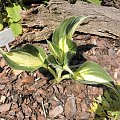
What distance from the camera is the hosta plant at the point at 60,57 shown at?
1.75 m

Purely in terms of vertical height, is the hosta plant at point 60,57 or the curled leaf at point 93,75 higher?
the hosta plant at point 60,57

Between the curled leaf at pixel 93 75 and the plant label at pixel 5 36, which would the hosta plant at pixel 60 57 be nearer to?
the curled leaf at pixel 93 75

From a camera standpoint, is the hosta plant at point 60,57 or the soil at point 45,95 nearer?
the hosta plant at point 60,57

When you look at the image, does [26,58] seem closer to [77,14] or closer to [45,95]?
[45,95]

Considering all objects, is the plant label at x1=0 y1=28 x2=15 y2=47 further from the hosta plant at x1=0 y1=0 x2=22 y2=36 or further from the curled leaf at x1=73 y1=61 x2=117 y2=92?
the curled leaf at x1=73 y1=61 x2=117 y2=92

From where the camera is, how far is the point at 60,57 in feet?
6.10

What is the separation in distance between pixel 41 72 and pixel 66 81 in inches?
6.2

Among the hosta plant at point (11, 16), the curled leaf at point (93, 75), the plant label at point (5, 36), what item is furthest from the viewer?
the hosta plant at point (11, 16)

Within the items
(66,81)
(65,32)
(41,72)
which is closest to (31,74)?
(41,72)

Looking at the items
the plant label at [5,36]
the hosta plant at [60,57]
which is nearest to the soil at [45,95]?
the hosta plant at [60,57]

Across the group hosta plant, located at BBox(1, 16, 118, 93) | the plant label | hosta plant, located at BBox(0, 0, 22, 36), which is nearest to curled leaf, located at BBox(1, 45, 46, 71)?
hosta plant, located at BBox(1, 16, 118, 93)

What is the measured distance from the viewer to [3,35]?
6.12ft

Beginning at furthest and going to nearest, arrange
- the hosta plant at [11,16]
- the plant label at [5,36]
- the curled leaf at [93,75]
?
1. the hosta plant at [11,16]
2. the plant label at [5,36]
3. the curled leaf at [93,75]

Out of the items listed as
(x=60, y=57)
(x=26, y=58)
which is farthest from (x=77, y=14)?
(x=26, y=58)
